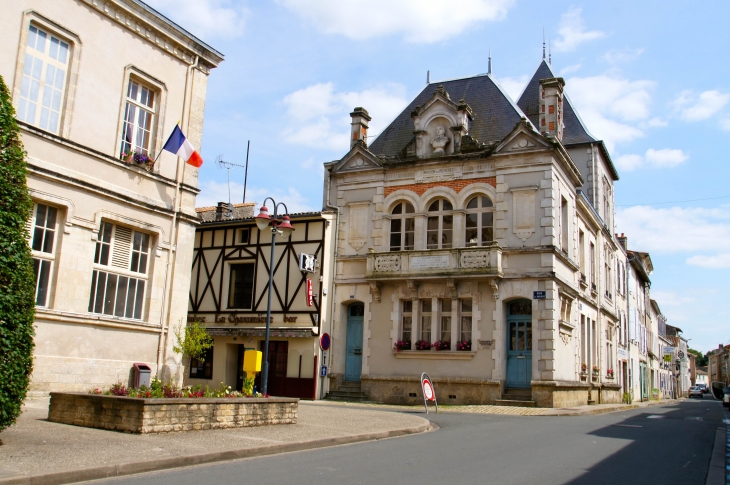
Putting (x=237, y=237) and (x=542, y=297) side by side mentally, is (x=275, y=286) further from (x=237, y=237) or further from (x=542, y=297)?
(x=542, y=297)

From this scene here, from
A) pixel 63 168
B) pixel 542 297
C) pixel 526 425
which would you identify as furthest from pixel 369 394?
pixel 63 168

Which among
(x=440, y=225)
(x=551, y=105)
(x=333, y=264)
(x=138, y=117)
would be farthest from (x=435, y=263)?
(x=138, y=117)

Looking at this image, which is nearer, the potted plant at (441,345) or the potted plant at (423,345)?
the potted plant at (441,345)

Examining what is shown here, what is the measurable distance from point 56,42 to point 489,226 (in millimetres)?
15067

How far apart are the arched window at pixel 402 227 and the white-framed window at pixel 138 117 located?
11.6 meters

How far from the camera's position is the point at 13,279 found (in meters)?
7.26

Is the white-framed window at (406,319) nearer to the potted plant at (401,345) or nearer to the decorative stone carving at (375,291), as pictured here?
the potted plant at (401,345)

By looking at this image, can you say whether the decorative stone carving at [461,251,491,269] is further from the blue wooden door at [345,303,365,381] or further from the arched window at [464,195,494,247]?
the blue wooden door at [345,303,365,381]

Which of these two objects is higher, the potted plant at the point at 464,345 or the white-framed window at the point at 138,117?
the white-framed window at the point at 138,117

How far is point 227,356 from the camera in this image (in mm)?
24781

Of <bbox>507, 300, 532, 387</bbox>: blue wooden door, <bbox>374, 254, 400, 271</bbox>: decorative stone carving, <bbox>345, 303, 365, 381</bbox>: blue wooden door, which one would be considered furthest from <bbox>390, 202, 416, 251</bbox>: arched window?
<bbox>507, 300, 532, 387</bbox>: blue wooden door

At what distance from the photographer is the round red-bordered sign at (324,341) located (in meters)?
23.3

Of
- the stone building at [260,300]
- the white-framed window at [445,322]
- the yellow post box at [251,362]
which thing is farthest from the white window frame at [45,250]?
the white-framed window at [445,322]

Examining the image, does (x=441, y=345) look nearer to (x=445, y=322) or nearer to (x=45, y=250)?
(x=445, y=322)
